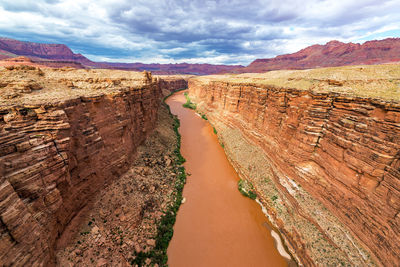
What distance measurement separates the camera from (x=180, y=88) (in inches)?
3730

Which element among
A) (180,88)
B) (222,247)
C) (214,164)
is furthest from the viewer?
(180,88)

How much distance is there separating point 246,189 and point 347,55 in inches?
5324

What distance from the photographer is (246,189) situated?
18.5 m

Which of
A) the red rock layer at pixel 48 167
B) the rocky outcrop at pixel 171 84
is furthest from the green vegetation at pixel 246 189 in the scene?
the rocky outcrop at pixel 171 84

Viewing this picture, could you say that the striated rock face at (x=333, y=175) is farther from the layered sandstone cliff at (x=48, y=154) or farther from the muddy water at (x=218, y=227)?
the layered sandstone cliff at (x=48, y=154)

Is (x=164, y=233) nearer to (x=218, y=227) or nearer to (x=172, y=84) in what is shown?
(x=218, y=227)

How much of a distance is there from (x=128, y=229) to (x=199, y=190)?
28.0 feet

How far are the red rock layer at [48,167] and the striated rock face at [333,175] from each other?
51.7 ft

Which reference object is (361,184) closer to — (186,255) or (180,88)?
(186,255)

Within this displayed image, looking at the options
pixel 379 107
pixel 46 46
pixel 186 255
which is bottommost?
pixel 186 255

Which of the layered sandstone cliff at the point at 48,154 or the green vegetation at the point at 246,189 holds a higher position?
the layered sandstone cliff at the point at 48,154

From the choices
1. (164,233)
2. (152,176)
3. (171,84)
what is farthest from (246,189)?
(171,84)

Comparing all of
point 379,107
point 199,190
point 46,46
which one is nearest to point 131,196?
point 199,190

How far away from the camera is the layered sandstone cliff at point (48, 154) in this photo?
664 centimetres
